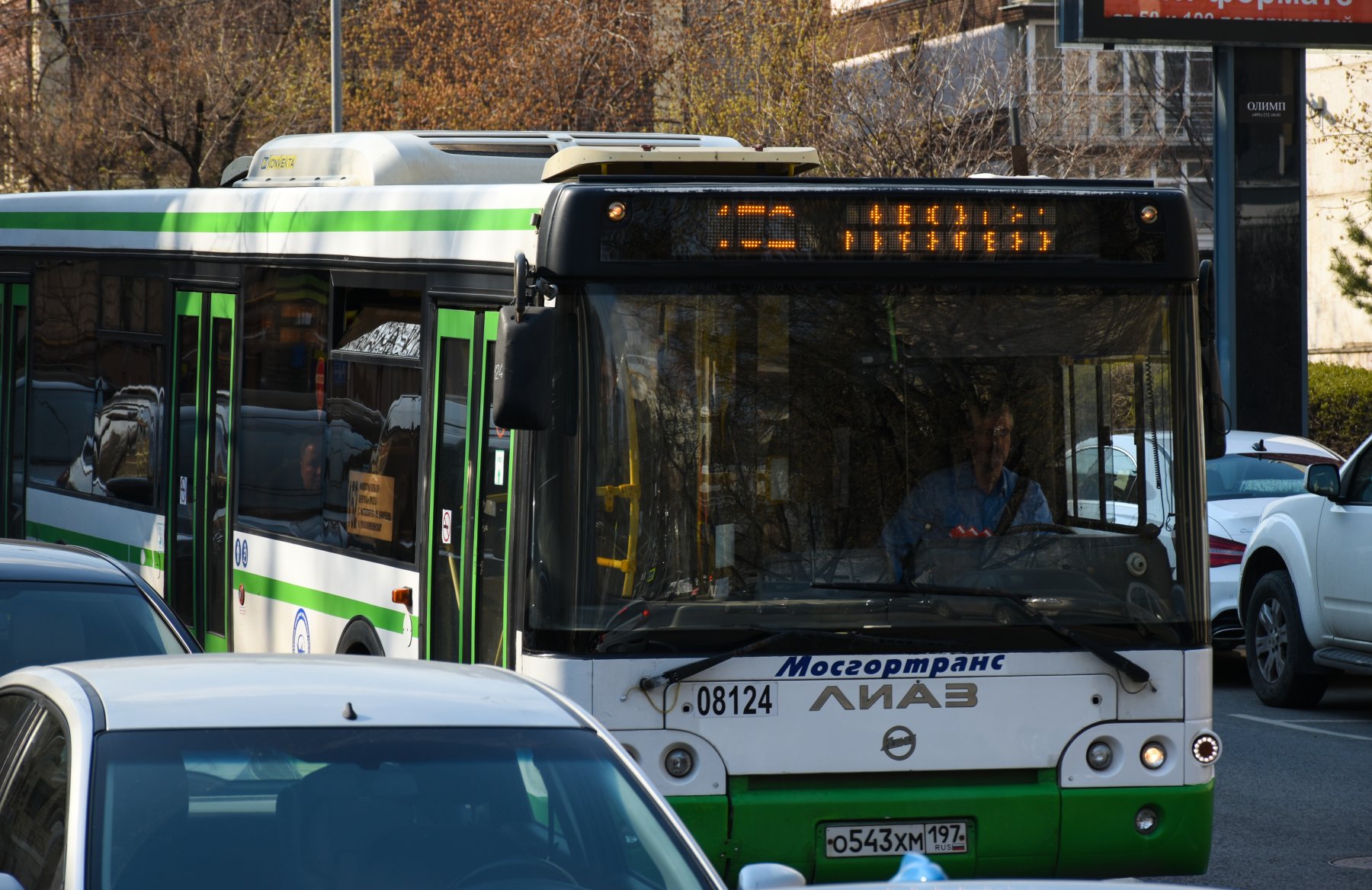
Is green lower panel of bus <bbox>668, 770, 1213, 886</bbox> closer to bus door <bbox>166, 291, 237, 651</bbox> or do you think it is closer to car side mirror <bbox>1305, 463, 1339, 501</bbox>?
bus door <bbox>166, 291, 237, 651</bbox>

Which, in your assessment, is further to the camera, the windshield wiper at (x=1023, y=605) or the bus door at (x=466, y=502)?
the bus door at (x=466, y=502)

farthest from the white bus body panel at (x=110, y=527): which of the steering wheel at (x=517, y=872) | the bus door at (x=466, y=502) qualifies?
the steering wheel at (x=517, y=872)

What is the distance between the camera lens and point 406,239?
807cm

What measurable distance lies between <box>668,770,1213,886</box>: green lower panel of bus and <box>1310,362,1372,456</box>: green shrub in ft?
77.1

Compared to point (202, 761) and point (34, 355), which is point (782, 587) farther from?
point (34, 355)

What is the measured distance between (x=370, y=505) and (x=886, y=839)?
2955mm

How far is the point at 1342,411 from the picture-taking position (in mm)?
29312

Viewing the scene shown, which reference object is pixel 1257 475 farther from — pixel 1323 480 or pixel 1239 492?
pixel 1323 480

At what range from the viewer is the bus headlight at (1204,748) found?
261 inches

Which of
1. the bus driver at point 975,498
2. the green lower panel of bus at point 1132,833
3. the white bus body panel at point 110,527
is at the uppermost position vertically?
the bus driver at point 975,498

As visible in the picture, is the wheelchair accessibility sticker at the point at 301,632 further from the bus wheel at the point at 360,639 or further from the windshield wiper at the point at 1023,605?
the windshield wiper at the point at 1023,605

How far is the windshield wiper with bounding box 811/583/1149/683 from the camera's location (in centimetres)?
641

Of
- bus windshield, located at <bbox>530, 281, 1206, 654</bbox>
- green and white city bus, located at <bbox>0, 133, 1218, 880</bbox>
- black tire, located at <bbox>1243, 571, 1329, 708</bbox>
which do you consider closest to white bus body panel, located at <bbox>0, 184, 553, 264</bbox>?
green and white city bus, located at <bbox>0, 133, 1218, 880</bbox>

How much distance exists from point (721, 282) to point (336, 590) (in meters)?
2.87
